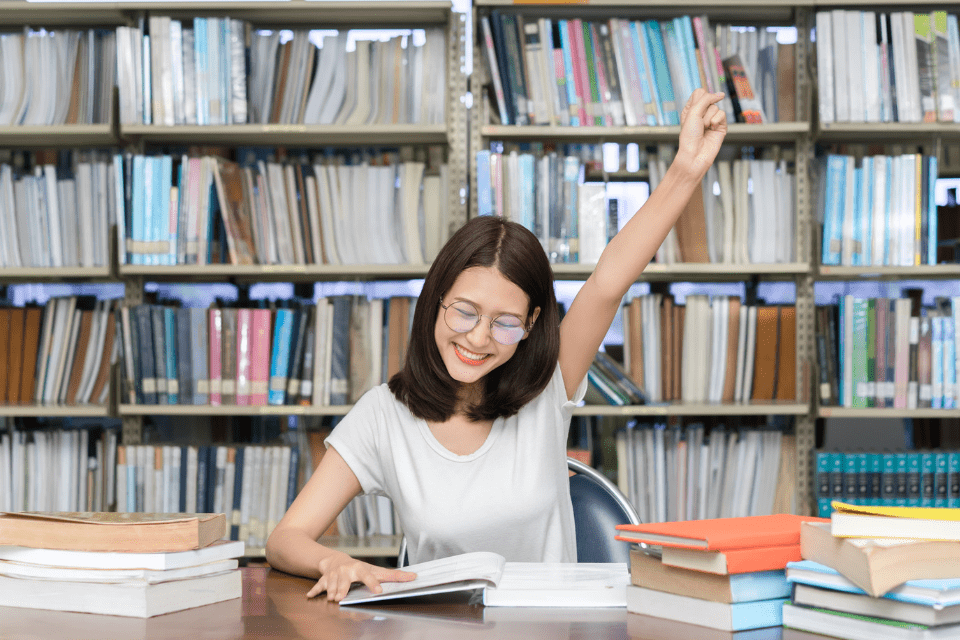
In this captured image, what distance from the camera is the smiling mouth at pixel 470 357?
1.28 m

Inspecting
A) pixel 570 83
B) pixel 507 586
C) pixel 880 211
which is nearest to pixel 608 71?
pixel 570 83

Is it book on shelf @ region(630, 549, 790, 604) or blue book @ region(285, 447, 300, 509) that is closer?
book on shelf @ region(630, 549, 790, 604)

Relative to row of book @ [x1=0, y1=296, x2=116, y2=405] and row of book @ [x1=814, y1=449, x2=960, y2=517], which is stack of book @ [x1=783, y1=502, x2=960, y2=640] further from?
row of book @ [x1=0, y1=296, x2=116, y2=405]

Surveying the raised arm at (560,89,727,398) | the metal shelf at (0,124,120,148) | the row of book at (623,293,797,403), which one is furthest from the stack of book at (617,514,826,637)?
the metal shelf at (0,124,120,148)

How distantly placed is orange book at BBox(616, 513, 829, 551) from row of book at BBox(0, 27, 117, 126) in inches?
86.9

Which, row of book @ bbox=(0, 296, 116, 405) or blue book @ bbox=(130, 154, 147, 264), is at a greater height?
blue book @ bbox=(130, 154, 147, 264)

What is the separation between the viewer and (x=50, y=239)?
8.00 ft

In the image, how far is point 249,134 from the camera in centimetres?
242

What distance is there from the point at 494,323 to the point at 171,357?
4.77 feet

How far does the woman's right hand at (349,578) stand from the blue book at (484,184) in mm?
1480

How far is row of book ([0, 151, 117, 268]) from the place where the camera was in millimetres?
2430

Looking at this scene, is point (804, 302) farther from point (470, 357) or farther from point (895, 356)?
point (470, 357)

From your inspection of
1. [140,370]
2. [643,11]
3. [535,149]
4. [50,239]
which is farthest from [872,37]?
[50,239]

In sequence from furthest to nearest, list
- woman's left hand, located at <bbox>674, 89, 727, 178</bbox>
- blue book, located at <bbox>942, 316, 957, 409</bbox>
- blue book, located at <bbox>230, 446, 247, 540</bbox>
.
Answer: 1. blue book, located at <bbox>230, 446, 247, 540</bbox>
2. blue book, located at <bbox>942, 316, 957, 409</bbox>
3. woman's left hand, located at <bbox>674, 89, 727, 178</bbox>
